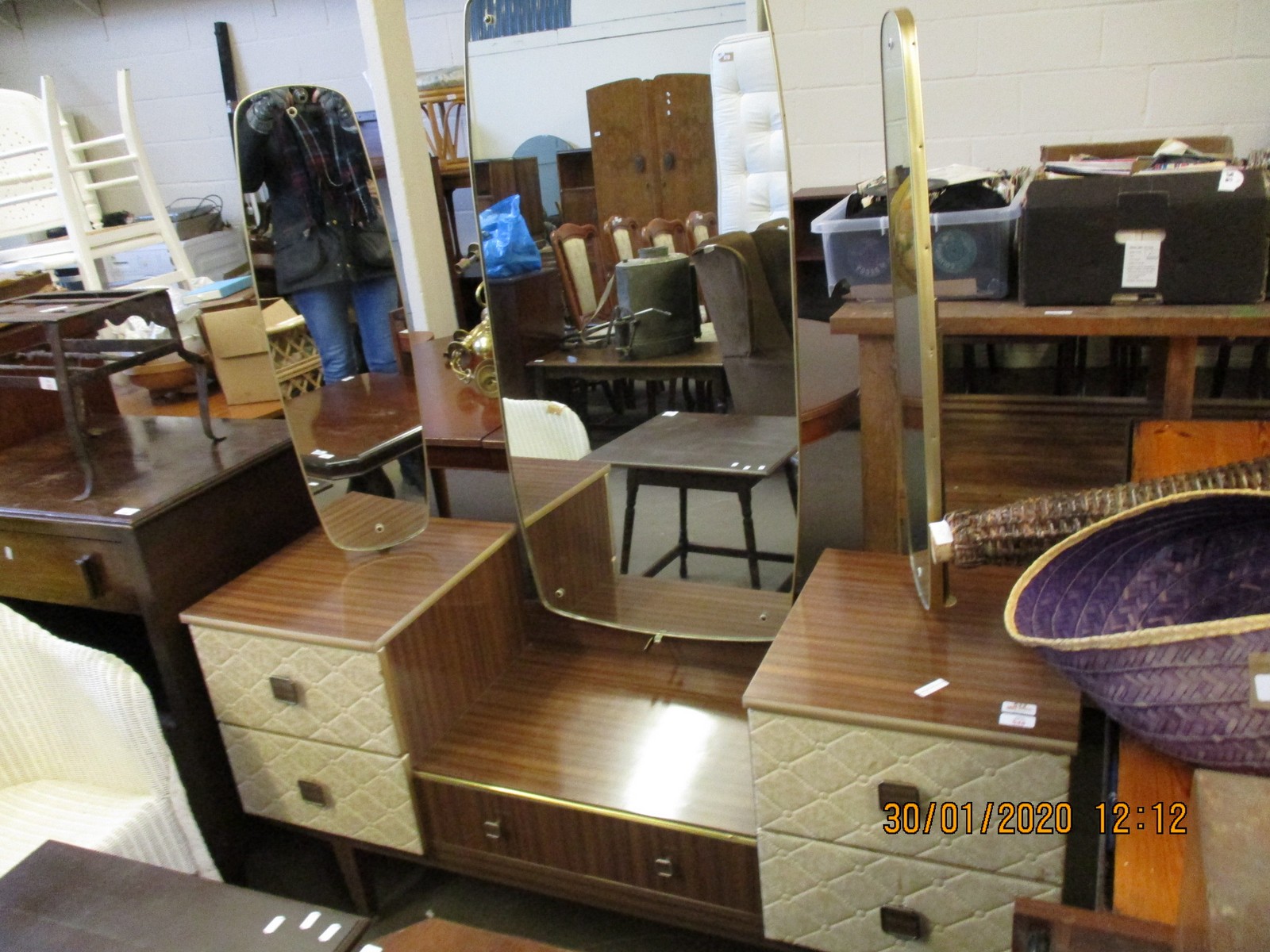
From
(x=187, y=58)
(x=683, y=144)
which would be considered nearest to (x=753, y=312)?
(x=683, y=144)

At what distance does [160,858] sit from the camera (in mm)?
1410

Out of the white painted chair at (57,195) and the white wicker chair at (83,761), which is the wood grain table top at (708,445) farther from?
the white painted chair at (57,195)

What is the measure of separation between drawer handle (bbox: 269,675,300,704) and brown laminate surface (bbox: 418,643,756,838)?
0.22m

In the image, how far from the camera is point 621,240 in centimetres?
144

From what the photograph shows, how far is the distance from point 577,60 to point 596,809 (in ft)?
3.53

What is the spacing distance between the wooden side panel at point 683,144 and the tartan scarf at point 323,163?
589 millimetres

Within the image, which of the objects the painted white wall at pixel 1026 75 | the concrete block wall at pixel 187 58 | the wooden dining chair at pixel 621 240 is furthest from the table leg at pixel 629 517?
the concrete block wall at pixel 187 58

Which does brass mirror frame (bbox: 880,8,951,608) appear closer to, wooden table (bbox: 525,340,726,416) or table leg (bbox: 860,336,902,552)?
table leg (bbox: 860,336,902,552)

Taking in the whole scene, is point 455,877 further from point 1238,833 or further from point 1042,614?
point 1238,833

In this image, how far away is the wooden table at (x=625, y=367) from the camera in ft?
4.80

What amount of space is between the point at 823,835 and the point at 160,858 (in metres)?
0.96

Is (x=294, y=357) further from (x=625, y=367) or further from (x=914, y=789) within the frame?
(x=914, y=789)

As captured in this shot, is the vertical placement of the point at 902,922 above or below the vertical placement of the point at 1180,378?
below

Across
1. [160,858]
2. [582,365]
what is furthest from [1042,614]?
[160,858]
